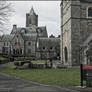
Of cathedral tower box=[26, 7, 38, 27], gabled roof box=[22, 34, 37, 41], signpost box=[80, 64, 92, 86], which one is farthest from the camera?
cathedral tower box=[26, 7, 38, 27]

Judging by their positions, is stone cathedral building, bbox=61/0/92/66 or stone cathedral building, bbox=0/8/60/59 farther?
stone cathedral building, bbox=0/8/60/59

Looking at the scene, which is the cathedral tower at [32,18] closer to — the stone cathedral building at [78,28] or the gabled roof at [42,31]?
the gabled roof at [42,31]

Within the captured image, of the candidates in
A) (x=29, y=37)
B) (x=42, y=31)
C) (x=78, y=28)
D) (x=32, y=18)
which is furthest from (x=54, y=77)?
(x=32, y=18)

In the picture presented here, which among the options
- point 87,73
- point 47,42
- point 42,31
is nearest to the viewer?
point 87,73

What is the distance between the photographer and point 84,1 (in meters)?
38.3

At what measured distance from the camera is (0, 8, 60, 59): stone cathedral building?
76.9 metres

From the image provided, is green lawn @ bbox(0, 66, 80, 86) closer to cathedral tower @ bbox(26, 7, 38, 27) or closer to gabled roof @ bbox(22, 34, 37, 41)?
gabled roof @ bbox(22, 34, 37, 41)

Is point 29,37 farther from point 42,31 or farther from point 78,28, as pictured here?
point 78,28

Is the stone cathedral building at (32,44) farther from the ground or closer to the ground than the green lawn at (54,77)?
farther from the ground

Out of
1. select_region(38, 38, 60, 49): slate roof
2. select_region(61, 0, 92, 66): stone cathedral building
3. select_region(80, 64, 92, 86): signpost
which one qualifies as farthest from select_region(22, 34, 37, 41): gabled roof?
select_region(80, 64, 92, 86): signpost

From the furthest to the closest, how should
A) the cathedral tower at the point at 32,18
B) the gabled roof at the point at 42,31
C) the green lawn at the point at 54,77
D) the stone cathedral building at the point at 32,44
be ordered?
the cathedral tower at the point at 32,18 < the gabled roof at the point at 42,31 < the stone cathedral building at the point at 32,44 < the green lawn at the point at 54,77

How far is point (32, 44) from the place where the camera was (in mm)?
87562

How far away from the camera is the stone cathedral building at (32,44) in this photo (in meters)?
76.9

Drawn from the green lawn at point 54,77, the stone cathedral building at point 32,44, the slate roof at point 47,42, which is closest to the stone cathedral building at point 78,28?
the green lawn at point 54,77
